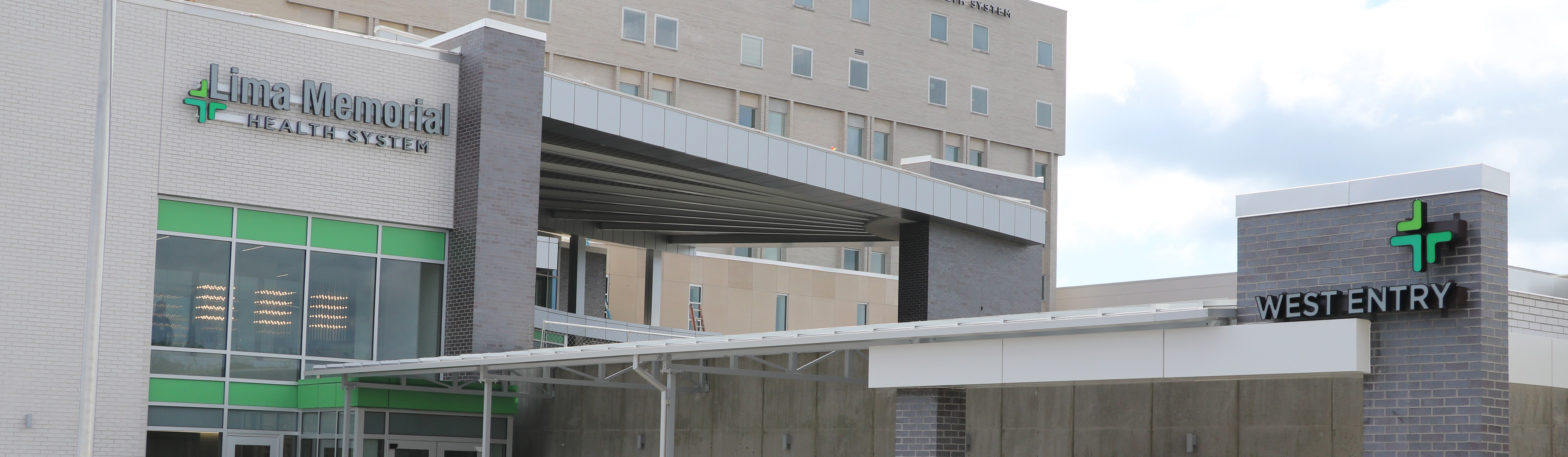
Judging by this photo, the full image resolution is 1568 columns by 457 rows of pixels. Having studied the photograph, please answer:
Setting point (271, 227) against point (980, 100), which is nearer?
point (271, 227)

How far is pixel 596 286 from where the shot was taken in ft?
135

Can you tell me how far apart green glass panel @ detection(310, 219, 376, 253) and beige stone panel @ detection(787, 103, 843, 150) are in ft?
84.0

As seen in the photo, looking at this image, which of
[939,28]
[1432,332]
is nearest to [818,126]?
[939,28]

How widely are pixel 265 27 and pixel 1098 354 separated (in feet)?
52.8

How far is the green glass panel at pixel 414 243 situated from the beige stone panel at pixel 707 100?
70.6ft

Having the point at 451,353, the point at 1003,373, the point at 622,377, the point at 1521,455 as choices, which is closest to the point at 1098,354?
the point at 1003,373

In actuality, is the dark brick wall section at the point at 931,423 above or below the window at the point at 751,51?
below

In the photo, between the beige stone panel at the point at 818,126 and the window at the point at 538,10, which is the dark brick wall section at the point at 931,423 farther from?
the beige stone panel at the point at 818,126

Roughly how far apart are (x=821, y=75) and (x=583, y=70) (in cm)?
970

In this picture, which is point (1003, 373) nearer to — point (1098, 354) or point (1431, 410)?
point (1098, 354)

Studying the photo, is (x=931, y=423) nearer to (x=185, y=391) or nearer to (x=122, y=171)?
(x=185, y=391)

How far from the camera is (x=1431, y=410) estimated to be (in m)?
12.0

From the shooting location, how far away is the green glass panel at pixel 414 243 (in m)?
24.5

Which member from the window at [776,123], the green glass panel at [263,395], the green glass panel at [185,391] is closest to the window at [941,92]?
the window at [776,123]
